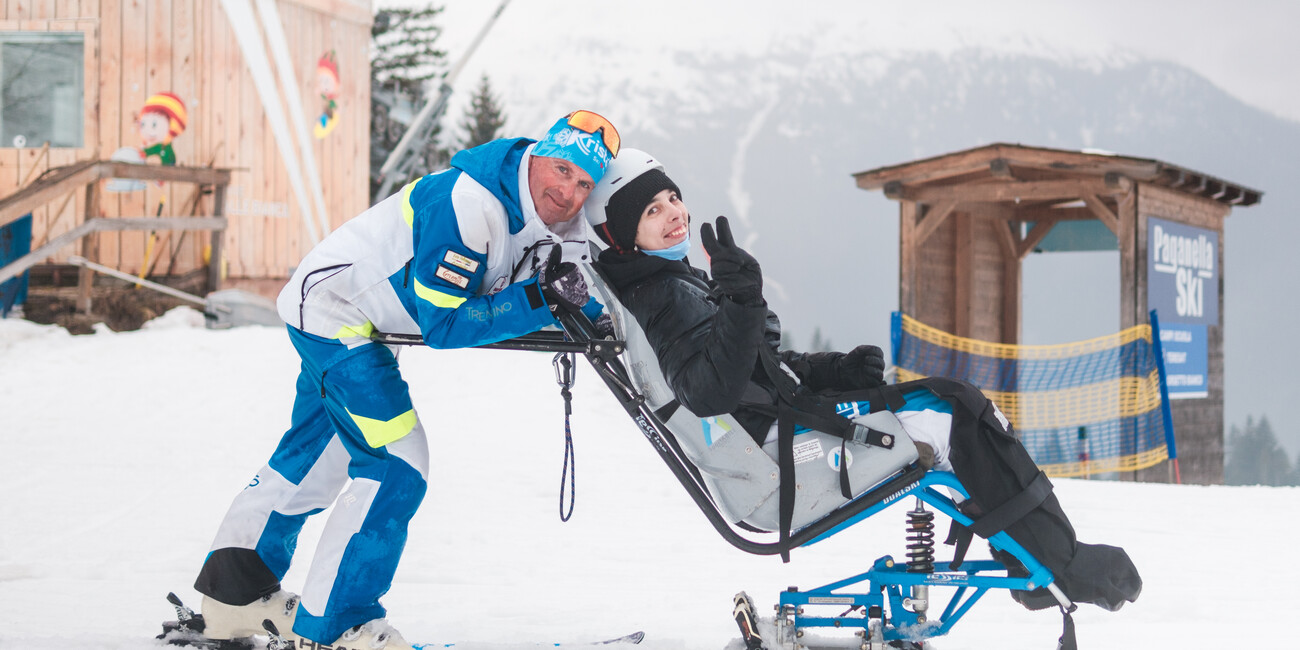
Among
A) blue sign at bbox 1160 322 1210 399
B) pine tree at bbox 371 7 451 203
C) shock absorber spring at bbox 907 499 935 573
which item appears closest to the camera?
shock absorber spring at bbox 907 499 935 573

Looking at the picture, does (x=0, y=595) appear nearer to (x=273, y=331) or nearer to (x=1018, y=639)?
(x=1018, y=639)

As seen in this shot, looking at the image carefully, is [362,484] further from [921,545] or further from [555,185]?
[921,545]

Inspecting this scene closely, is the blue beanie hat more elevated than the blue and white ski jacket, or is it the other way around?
the blue beanie hat

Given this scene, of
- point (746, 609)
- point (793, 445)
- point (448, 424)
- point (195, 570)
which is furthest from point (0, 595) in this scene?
point (448, 424)

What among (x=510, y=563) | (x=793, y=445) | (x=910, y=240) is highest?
(x=910, y=240)

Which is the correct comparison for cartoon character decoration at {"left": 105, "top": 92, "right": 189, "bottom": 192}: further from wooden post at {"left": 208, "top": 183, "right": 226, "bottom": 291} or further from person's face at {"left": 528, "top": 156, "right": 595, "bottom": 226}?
person's face at {"left": 528, "top": 156, "right": 595, "bottom": 226}

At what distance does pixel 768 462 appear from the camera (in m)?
2.41

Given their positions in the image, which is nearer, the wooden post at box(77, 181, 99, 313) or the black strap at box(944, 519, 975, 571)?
the black strap at box(944, 519, 975, 571)

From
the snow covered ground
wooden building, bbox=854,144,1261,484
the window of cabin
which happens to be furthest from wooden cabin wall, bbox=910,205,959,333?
the window of cabin

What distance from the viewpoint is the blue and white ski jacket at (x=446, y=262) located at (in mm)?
2336

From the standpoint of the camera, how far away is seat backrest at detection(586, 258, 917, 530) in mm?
2393

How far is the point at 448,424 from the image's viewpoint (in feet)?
24.2

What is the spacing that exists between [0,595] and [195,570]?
2.21 ft

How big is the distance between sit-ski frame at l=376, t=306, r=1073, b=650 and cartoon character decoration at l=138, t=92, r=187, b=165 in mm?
10833
